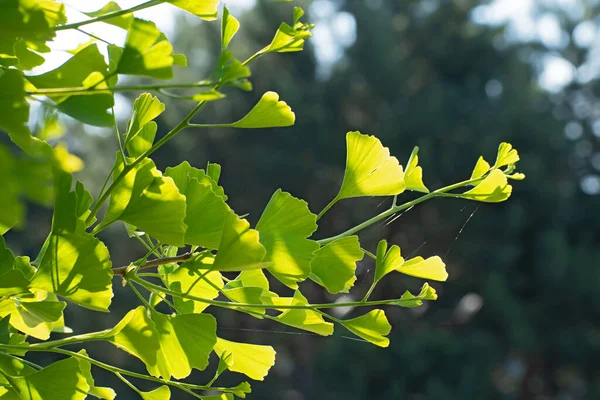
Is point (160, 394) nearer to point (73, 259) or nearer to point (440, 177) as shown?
point (73, 259)

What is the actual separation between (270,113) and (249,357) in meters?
0.10

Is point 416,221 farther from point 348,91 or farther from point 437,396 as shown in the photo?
point 437,396

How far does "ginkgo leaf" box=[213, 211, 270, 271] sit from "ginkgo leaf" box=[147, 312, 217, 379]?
0.03 m

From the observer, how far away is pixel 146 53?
150mm

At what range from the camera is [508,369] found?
502 cm

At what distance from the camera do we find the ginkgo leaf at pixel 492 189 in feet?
0.75

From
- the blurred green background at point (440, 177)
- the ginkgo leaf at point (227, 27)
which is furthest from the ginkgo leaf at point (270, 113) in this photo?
the blurred green background at point (440, 177)

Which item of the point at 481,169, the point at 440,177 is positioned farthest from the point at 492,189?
the point at 440,177

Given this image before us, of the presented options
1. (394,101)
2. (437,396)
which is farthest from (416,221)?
(437,396)

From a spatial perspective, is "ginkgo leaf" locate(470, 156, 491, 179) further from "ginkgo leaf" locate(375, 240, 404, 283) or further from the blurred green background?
the blurred green background

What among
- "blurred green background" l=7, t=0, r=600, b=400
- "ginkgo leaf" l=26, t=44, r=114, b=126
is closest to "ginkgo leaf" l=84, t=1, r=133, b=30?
"ginkgo leaf" l=26, t=44, r=114, b=126

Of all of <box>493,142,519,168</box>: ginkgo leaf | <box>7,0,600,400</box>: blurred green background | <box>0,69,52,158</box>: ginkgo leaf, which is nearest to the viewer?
<box>0,69,52,158</box>: ginkgo leaf

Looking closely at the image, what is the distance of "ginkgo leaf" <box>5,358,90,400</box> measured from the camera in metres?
0.20

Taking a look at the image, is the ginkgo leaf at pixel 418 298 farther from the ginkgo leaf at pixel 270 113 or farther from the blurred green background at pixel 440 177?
the blurred green background at pixel 440 177
